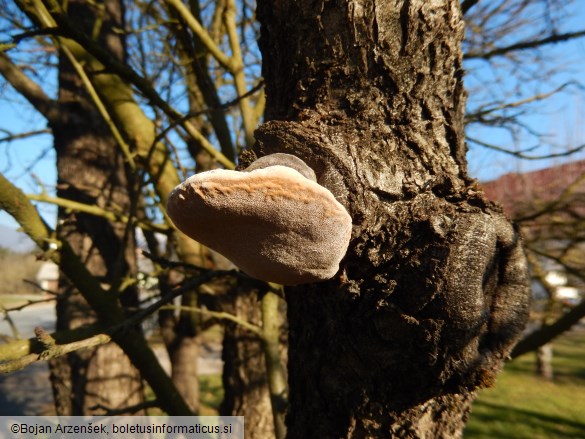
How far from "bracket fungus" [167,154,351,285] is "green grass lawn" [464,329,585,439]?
6191 mm

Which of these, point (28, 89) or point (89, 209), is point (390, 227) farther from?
point (28, 89)

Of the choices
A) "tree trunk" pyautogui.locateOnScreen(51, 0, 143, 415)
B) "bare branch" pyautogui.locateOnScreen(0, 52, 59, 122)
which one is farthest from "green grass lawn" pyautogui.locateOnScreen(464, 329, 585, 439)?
"bare branch" pyautogui.locateOnScreen(0, 52, 59, 122)

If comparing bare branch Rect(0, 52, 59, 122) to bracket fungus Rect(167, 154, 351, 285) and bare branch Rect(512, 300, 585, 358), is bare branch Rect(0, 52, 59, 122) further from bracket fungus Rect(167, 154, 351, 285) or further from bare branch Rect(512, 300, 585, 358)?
bare branch Rect(512, 300, 585, 358)

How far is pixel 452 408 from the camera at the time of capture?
1233 millimetres

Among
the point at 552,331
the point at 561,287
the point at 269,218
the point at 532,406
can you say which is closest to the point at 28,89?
the point at 269,218

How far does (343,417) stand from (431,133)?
80 centimetres

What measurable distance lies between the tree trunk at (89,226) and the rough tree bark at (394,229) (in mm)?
2332

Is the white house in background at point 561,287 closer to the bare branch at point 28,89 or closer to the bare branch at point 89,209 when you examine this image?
the bare branch at point 89,209

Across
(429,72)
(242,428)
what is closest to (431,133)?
(429,72)

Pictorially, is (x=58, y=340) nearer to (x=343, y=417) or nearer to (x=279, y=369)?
(x=343, y=417)

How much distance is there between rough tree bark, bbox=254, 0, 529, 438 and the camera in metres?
1.03

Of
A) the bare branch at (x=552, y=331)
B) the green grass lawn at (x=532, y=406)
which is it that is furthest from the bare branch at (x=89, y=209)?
the green grass lawn at (x=532, y=406)

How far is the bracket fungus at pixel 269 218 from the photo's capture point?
0.77m

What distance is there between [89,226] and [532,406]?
7511mm
